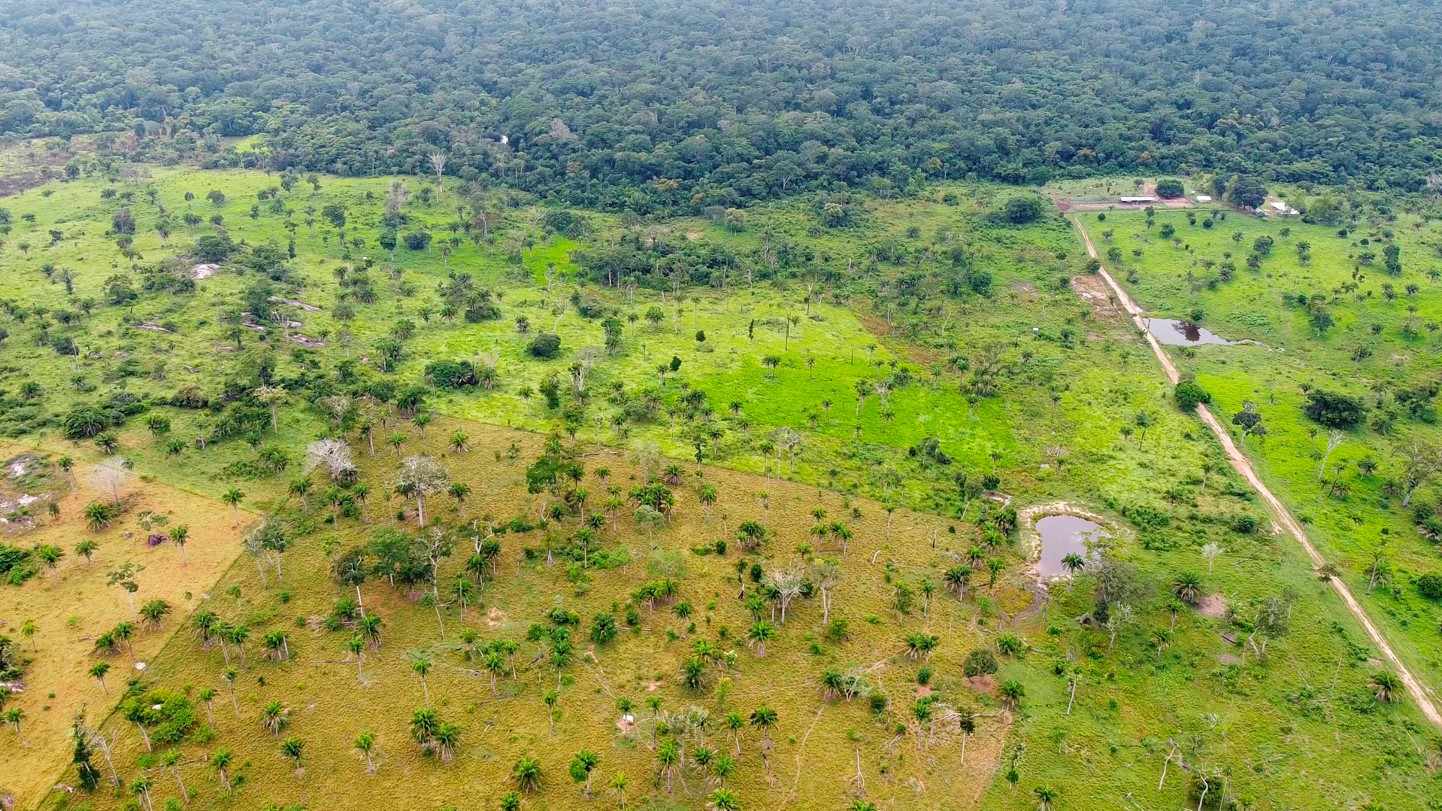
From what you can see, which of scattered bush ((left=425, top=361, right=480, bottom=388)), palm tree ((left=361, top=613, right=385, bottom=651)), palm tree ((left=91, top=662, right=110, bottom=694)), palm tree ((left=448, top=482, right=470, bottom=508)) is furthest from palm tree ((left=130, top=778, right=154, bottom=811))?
scattered bush ((left=425, top=361, right=480, bottom=388))

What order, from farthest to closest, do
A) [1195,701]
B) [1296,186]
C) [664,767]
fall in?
[1296,186] < [1195,701] < [664,767]

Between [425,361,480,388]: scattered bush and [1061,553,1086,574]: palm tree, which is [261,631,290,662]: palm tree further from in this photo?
[1061,553,1086,574]: palm tree

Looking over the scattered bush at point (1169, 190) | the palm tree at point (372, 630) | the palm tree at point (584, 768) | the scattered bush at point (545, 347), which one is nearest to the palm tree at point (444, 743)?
the palm tree at point (584, 768)

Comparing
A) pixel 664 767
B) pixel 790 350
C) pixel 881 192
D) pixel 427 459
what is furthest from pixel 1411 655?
pixel 881 192

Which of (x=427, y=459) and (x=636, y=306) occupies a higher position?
(x=427, y=459)

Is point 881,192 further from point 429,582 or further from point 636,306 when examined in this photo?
point 429,582

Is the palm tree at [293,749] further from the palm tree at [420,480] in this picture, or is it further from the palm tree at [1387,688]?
the palm tree at [1387,688]

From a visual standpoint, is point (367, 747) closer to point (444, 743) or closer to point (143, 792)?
point (444, 743)
